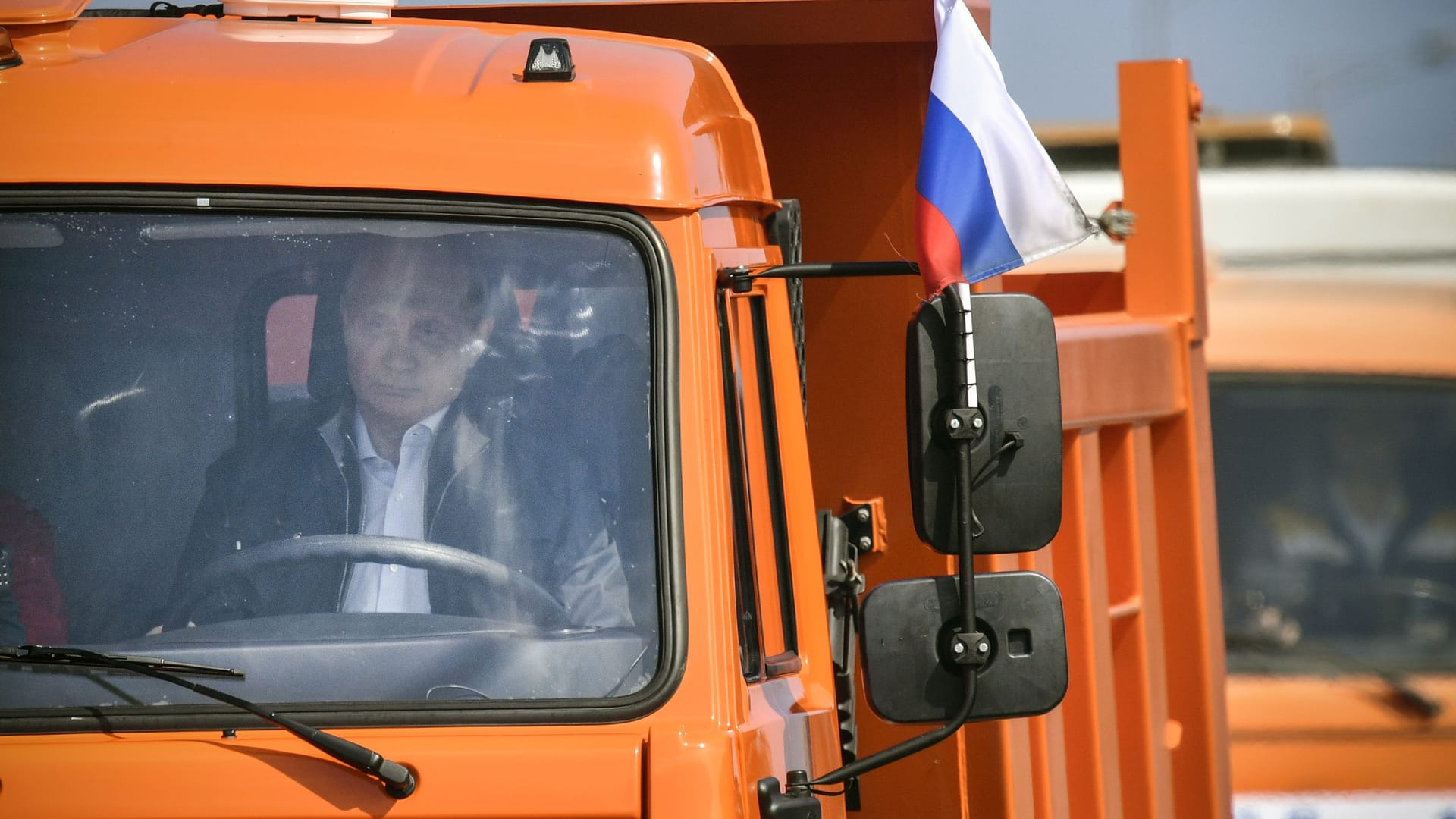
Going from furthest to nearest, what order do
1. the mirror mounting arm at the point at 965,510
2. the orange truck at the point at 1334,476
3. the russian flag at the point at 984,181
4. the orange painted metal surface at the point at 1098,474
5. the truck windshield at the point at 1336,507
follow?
the truck windshield at the point at 1336,507 < the orange truck at the point at 1334,476 < the orange painted metal surface at the point at 1098,474 < the russian flag at the point at 984,181 < the mirror mounting arm at the point at 965,510

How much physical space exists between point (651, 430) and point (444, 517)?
0.30 metres

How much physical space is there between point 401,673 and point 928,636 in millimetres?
720

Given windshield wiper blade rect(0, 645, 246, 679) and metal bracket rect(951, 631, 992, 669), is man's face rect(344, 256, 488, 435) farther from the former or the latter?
metal bracket rect(951, 631, 992, 669)

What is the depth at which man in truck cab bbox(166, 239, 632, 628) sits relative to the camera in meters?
2.31

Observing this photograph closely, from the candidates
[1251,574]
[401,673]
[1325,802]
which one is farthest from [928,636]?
[1251,574]

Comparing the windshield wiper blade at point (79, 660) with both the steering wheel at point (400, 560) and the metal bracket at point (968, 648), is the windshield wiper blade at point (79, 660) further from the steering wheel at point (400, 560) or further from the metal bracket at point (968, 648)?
the metal bracket at point (968, 648)

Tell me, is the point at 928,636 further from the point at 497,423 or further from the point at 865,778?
the point at 865,778

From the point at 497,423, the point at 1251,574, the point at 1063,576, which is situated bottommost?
the point at 1251,574

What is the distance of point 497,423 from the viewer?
7.77 feet

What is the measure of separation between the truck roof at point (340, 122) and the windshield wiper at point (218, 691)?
2.11 feet

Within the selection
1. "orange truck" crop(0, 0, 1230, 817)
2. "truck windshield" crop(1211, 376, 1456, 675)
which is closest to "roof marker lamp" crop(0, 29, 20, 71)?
"orange truck" crop(0, 0, 1230, 817)

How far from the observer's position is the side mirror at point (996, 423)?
239 centimetres

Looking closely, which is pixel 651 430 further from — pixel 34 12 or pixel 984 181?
pixel 34 12

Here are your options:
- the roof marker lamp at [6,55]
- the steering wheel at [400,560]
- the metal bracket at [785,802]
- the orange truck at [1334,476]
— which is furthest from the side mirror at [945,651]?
the orange truck at [1334,476]
